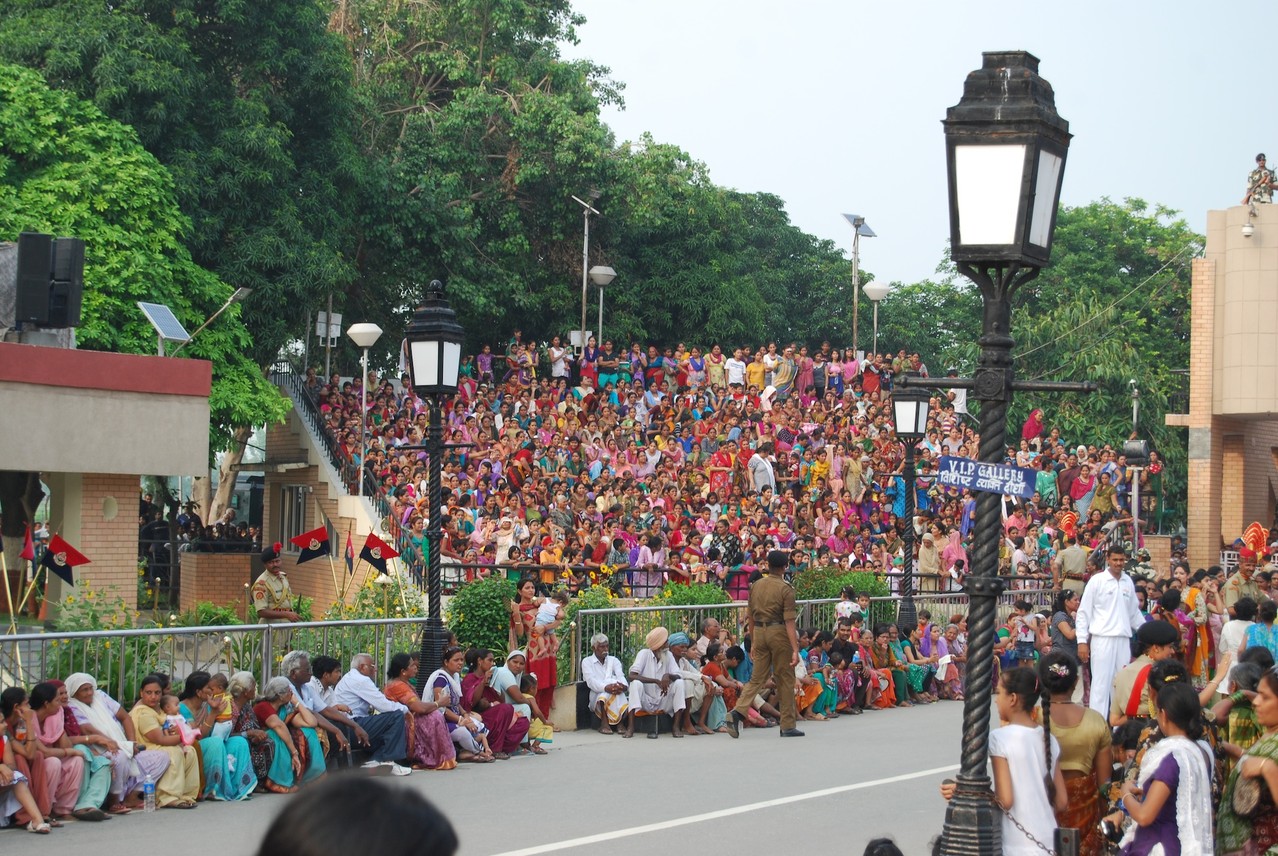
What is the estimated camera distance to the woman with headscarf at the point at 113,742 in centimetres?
1178

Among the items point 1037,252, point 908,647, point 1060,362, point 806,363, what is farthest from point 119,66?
point 1060,362

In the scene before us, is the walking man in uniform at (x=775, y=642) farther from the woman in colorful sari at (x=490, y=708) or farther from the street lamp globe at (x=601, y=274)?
the street lamp globe at (x=601, y=274)

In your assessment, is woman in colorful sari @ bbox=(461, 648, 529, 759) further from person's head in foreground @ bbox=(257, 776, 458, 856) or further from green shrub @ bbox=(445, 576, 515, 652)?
person's head in foreground @ bbox=(257, 776, 458, 856)

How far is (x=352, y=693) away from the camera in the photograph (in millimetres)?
14117

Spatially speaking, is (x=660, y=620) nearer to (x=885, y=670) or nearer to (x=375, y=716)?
(x=885, y=670)

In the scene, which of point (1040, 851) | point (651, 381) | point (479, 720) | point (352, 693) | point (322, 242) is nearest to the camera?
point (1040, 851)

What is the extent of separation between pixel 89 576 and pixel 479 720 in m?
8.82

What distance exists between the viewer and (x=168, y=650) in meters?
13.2

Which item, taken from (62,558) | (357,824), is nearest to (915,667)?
(62,558)

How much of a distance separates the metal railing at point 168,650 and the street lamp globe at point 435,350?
2383mm

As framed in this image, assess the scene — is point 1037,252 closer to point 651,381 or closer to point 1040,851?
point 1040,851

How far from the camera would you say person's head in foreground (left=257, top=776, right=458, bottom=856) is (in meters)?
2.38

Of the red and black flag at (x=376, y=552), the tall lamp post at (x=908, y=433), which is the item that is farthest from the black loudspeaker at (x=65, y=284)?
the tall lamp post at (x=908, y=433)

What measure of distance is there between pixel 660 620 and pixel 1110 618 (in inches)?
238
